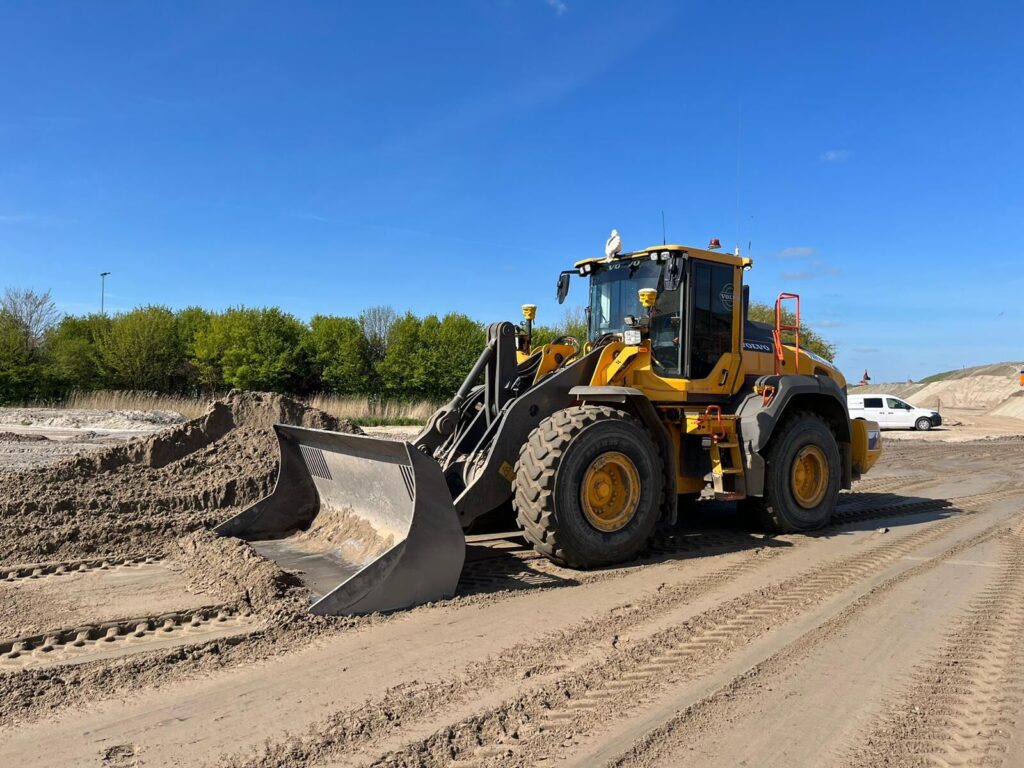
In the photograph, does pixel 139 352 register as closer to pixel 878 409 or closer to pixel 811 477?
pixel 878 409

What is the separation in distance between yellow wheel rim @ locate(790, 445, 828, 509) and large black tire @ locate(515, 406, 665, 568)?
2424 mm

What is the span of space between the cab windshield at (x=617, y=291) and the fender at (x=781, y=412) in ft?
4.83

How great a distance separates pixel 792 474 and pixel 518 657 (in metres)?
4.65

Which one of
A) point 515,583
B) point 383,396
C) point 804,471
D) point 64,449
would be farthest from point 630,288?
point 383,396

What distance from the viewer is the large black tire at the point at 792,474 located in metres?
7.56

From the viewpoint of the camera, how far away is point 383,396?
34656mm

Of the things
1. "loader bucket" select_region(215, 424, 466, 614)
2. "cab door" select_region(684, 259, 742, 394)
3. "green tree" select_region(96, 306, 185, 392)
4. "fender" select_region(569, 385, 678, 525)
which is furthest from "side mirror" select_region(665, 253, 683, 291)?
"green tree" select_region(96, 306, 185, 392)

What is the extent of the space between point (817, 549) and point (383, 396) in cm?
2897

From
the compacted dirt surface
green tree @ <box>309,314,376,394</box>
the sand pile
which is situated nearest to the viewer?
the compacted dirt surface

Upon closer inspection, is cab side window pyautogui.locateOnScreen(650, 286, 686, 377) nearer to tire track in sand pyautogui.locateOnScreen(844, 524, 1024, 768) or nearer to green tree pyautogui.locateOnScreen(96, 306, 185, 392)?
tire track in sand pyautogui.locateOnScreen(844, 524, 1024, 768)

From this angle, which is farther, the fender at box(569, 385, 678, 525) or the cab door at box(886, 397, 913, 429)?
the cab door at box(886, 397, 913, 429)

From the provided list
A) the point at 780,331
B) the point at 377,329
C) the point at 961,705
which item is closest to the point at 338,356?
the point at 377,329

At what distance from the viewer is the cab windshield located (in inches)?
290

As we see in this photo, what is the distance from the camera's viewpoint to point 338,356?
1353 inches
